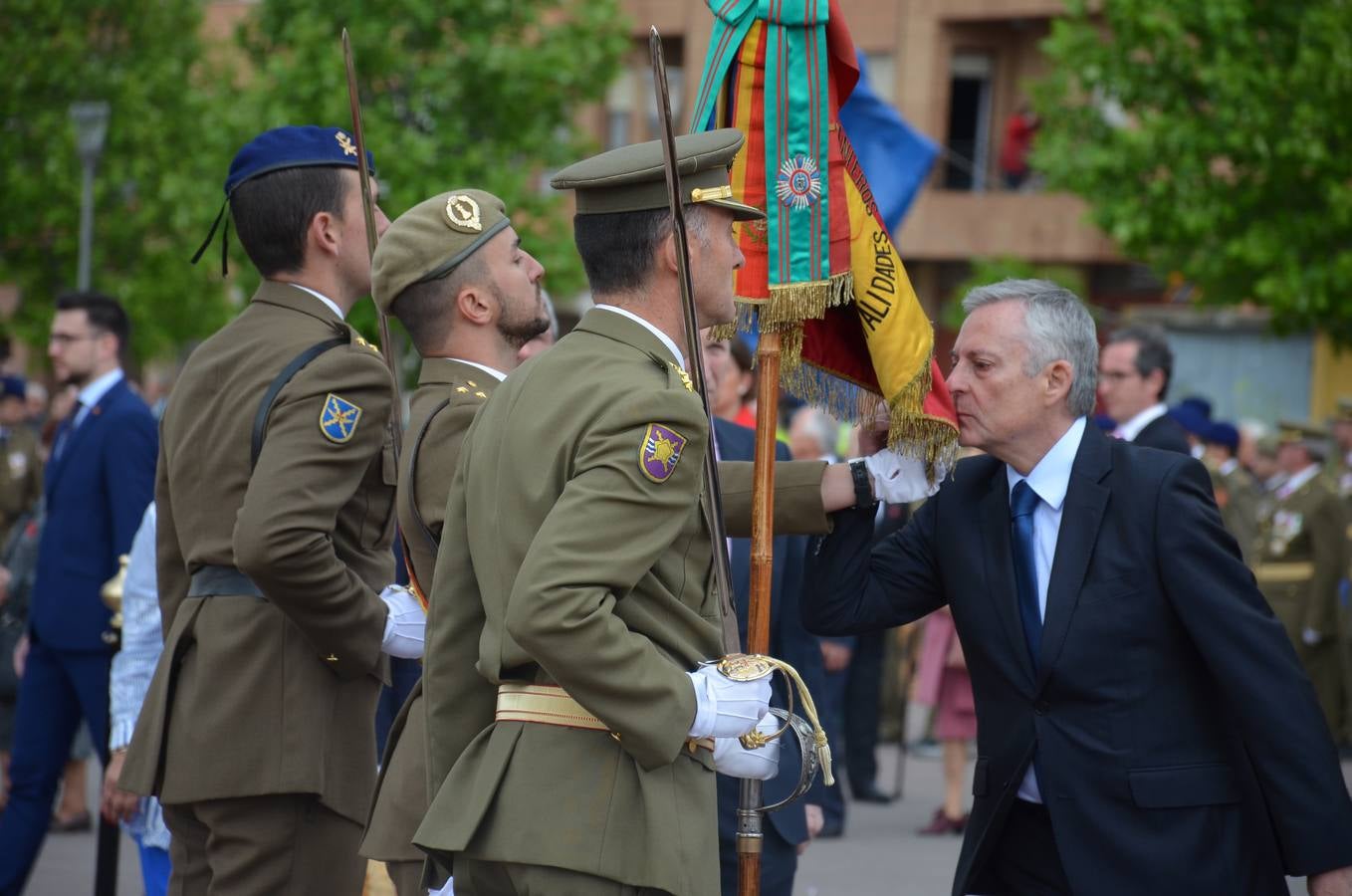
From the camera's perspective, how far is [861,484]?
392cm

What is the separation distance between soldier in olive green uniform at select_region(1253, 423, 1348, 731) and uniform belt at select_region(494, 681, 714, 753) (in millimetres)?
10343

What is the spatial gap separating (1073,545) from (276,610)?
6.10ft

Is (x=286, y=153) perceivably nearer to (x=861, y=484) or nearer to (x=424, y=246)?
(x=424, y=246)

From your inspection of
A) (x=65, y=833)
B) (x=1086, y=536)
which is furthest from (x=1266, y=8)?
(x=1086, y=536)

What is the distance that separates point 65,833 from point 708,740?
6726 millimetres

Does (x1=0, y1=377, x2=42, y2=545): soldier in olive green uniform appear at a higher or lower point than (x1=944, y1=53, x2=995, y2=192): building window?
lower

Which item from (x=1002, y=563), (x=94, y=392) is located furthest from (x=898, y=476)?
(x=94, y=392)

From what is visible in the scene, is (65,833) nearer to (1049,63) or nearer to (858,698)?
(858,698)

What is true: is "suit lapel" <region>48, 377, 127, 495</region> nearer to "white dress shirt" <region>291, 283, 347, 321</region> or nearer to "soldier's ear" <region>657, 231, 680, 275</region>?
"white dress shirt" <region>291, 283, 347, 321</region>

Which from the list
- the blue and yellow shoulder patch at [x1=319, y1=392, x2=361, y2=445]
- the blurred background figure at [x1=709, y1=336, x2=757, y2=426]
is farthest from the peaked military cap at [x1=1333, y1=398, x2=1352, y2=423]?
the blue and yellow shoulder patch at [x1=319, y1=392, x2=361, y2=445]

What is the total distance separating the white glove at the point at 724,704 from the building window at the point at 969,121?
85.5ft

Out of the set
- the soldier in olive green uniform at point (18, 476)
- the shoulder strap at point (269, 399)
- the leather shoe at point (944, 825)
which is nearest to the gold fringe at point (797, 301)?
the shoulder strap at point (269, 399)

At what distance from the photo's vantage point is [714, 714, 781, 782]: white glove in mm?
3094

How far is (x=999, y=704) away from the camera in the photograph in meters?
3.79
